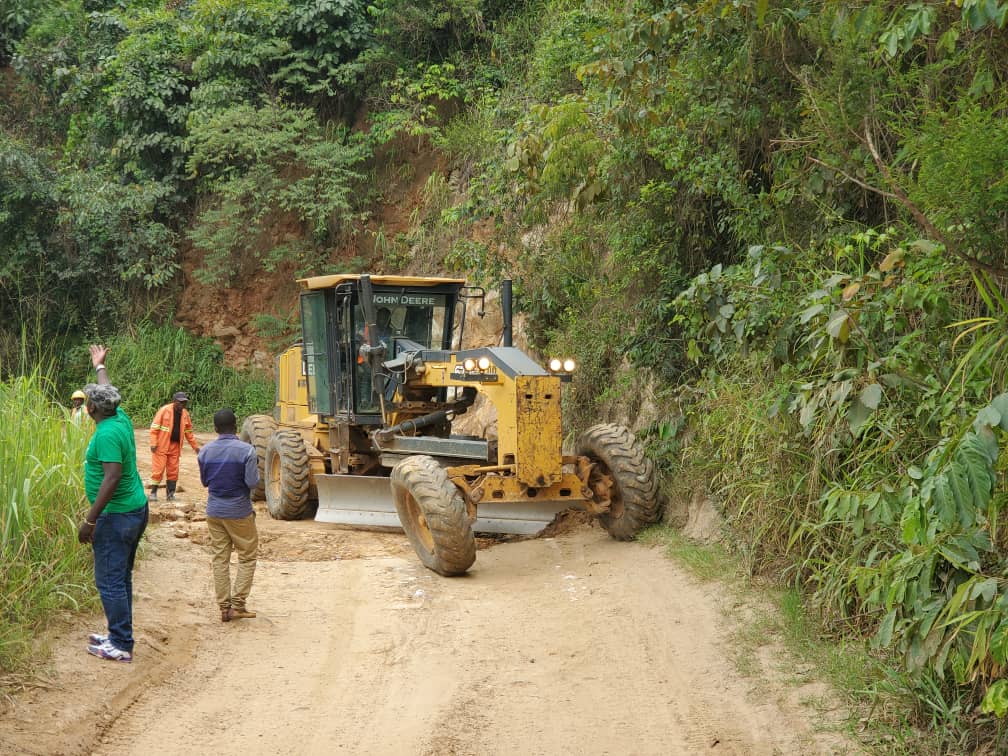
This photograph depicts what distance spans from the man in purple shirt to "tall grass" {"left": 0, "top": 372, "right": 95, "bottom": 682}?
2.99 ft

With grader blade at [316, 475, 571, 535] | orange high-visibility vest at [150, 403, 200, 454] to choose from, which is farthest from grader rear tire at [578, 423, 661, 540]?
orange high-visibility vest at [150, 403, 200, 454]

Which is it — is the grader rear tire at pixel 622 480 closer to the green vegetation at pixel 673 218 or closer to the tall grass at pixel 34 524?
the green vegetation at pixel 673 218

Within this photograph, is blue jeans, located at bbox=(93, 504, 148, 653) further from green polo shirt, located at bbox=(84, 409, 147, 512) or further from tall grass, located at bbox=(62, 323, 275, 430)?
tall grass, located at bbox=(62, 323, 275, 430)

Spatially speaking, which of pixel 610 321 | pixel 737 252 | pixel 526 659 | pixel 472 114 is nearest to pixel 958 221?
pixel 526 659

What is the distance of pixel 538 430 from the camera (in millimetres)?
9336

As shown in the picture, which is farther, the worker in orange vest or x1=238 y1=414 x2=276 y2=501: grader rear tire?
x1=238 y1=414 x2=276 y2=501: grader rear tire

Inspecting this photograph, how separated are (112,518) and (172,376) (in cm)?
1578

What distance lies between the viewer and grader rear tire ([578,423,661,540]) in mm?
9727

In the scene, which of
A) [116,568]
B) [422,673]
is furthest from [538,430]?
[116,568]

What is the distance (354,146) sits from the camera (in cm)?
2138

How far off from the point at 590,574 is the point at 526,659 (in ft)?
Answer: 7.19

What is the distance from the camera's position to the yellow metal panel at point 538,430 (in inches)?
365

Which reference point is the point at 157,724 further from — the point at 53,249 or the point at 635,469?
the point at 53,249

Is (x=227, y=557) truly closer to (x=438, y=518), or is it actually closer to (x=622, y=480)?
(x=438, y=518)
